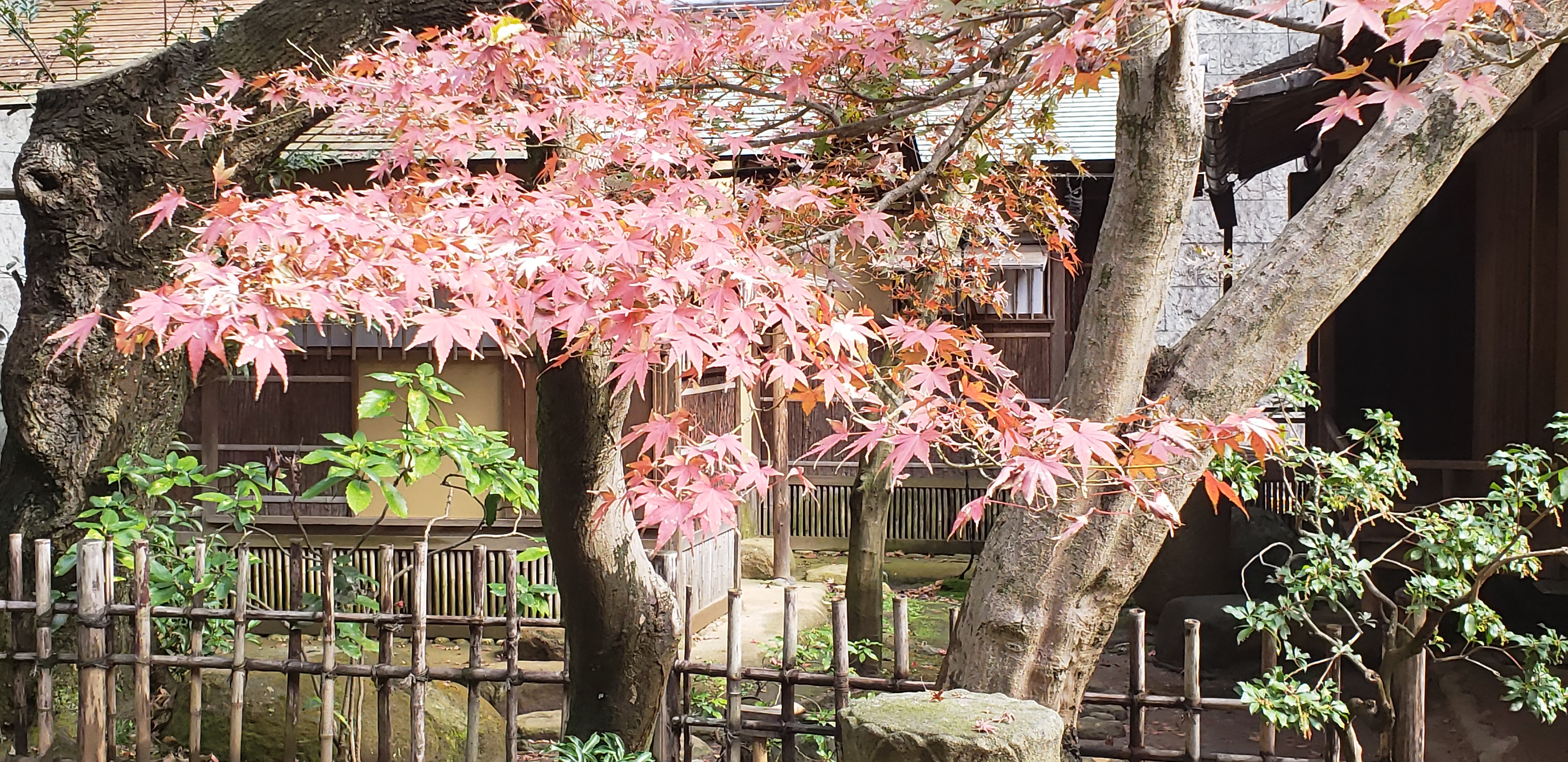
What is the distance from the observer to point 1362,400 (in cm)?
1088

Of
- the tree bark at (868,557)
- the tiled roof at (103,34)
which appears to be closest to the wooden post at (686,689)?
the tree bark at (868,557)

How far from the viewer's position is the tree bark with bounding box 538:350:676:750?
397 centimetres

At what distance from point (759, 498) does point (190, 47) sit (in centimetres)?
755

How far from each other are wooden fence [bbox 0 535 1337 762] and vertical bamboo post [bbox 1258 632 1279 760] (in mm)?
311

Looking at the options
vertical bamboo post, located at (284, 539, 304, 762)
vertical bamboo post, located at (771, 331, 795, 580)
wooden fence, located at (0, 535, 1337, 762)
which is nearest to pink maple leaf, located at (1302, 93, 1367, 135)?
wooden fence, located at (0, 535, 1337, 762)

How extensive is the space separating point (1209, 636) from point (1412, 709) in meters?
4.10

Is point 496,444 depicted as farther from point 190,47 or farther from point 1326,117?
point 1326,117

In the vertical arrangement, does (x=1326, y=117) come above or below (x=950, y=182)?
below

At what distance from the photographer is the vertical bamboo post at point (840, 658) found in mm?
4035

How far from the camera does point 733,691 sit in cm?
430

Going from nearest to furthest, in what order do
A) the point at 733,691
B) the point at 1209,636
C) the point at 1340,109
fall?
the point at 1340,109, the point at 733,691, the point at 1209,636

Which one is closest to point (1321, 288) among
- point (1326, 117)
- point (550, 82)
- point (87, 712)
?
point (1326, 117)

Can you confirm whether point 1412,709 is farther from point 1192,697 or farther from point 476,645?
point 476,645

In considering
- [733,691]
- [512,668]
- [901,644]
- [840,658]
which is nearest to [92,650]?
[512,668]
